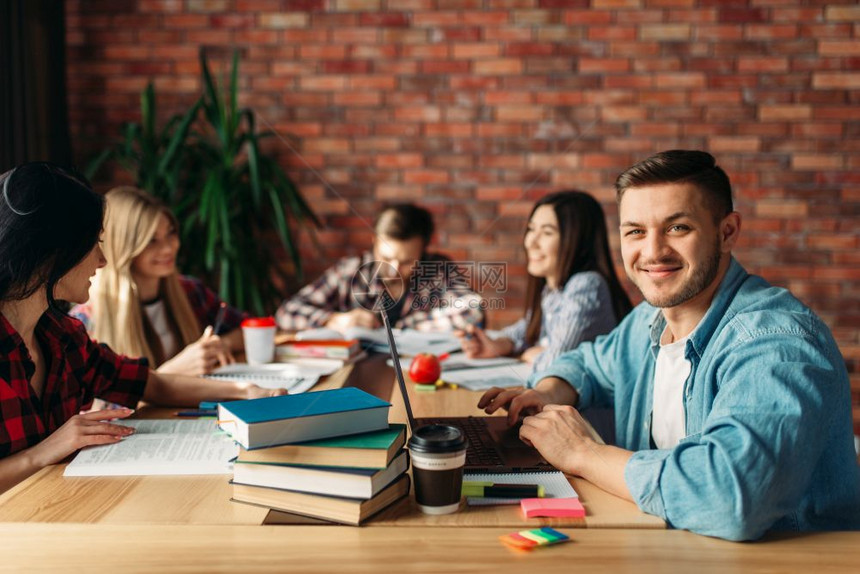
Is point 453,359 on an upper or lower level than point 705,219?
lower

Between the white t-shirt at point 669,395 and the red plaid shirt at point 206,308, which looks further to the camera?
the red plaid shirt at point 206,308

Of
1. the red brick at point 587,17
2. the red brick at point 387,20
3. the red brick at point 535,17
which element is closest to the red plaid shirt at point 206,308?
the red brick at point 387,20

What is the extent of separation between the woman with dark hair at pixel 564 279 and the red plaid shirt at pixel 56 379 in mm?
940

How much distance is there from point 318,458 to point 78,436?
515 mm

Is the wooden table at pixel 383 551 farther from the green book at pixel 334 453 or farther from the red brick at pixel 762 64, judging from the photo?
the red brick at pixel 762 64

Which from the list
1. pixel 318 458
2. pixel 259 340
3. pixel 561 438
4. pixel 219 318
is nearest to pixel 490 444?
pixel 561 438

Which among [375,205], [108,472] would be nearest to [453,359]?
[108,472]

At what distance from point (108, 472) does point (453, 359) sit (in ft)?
3.71

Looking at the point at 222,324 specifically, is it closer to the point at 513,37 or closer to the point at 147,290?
the point at 147,290

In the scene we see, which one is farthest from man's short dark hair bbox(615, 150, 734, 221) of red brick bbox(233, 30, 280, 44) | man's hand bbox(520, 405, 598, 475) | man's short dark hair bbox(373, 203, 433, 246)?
red brick bbox(233, 30, 280, 44)

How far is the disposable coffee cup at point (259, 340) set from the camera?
204 cm

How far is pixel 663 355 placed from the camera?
144cm

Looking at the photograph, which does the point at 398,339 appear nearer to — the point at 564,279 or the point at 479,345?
the point at 479,345

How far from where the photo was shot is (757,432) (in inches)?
37.3
